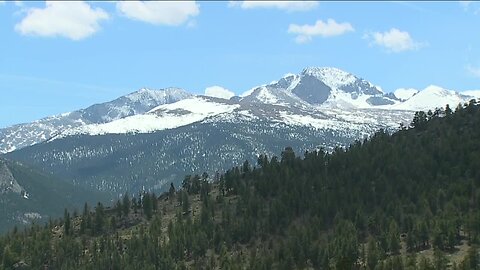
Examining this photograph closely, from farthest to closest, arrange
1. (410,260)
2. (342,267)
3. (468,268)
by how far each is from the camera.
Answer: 1. (410,260)
2. (468,268)
3. (342,267)

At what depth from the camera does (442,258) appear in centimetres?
19662

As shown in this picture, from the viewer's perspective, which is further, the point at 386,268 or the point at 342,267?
the point at 386,268

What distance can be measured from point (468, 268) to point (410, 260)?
17.7 meters

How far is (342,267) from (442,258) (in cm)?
6119

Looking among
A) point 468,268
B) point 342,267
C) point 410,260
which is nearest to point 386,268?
point 410,260

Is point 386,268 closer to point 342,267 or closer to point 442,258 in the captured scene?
point 442,258

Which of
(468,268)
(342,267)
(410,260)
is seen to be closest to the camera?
(342,267)

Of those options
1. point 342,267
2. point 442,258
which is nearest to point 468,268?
point 442,258

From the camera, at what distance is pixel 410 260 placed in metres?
195

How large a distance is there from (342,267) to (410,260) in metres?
54.9

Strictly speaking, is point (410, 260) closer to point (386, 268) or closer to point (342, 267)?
point (386, 268)

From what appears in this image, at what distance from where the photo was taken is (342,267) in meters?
147

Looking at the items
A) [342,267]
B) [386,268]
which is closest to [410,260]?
[386,268]

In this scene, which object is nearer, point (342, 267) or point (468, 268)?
point (342, 267)
